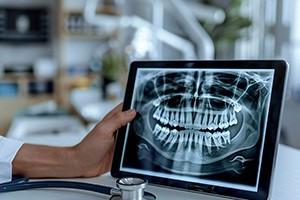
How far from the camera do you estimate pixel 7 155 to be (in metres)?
0.76

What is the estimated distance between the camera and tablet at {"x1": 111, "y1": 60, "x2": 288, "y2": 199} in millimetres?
624

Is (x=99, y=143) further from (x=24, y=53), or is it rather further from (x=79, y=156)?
(x=24, y=53)

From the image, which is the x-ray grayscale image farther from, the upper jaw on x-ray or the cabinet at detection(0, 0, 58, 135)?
the cabinet at detection(0, 0, 58, 135)

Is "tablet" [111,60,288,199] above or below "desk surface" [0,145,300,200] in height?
above

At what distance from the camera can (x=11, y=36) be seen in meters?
4.30

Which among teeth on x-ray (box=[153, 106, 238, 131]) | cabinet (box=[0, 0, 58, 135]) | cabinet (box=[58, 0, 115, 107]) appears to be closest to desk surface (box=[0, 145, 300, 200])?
teeth on x-ray (box=[153, 106, 238, 131])

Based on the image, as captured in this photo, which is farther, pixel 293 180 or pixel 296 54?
pixel 296 54

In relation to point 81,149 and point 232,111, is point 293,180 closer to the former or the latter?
point 232,111

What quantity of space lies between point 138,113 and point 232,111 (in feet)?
0.62

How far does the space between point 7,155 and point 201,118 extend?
379 mm

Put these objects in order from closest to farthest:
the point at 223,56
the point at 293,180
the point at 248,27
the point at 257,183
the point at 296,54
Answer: the point at 257,183
the point at 293,180
the point at 296,54
the point at 248,27
the point at 223,56

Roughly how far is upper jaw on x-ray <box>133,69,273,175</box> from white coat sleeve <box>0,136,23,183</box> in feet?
0.79

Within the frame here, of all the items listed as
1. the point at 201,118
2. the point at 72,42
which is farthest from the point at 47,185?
the point at 72,42

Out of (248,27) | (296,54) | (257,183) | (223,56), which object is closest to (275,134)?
(257,183)
